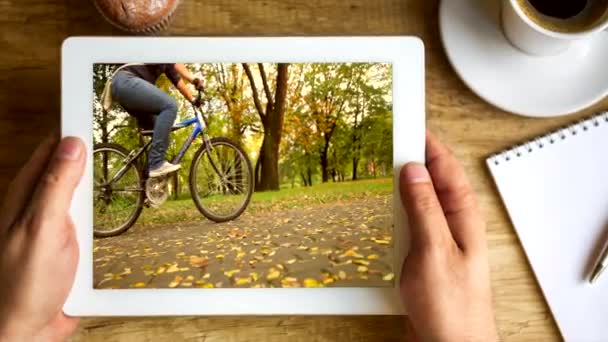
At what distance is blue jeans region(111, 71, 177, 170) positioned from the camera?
56 cm

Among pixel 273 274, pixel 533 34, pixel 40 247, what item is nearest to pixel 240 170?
pixel 273 274

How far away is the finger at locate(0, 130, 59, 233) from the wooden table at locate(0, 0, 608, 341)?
39mm

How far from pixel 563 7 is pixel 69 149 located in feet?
1.64

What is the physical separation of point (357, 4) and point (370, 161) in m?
0.18

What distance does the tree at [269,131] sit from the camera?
22.4 inches

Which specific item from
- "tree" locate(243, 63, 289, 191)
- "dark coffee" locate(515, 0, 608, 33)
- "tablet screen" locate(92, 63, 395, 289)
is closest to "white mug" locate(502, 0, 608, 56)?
"dark coffee" locate(515, 0, 608, 33)

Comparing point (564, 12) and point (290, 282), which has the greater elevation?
point (564, 12)

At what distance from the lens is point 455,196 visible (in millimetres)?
588

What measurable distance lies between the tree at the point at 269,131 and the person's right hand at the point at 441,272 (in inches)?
5.1

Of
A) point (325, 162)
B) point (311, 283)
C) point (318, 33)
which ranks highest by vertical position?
point (318, 33)

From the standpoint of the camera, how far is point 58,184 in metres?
0.54

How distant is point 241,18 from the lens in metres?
0.61

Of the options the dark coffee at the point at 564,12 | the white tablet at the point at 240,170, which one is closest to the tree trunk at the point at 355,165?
the white tablet at the point at 240,170

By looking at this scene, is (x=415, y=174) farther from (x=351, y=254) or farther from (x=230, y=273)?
(x=230, y=273)
